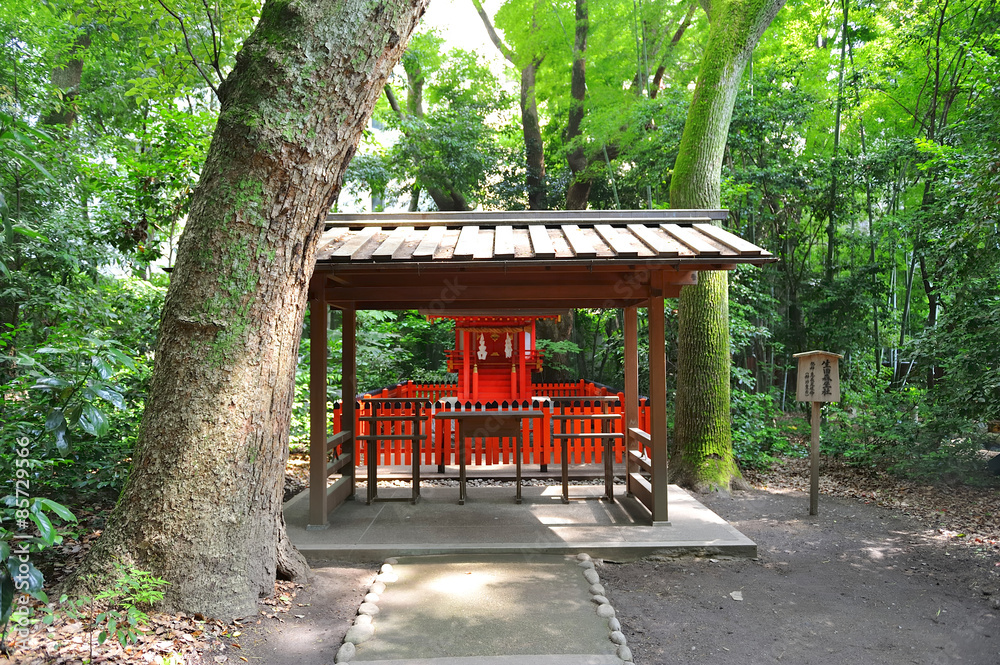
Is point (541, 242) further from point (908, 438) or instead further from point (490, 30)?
point (490, 30)

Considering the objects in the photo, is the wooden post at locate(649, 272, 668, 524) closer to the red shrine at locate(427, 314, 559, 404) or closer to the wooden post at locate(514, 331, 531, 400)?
the red shrine at locate(427, 314, 559, 404)

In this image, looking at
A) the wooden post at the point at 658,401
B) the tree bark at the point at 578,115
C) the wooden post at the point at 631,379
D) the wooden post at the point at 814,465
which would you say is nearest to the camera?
the wooden post at the point at 658,401

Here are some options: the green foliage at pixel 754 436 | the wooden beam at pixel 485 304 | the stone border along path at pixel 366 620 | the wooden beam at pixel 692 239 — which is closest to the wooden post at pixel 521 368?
the wooden beam at pixel 485 304

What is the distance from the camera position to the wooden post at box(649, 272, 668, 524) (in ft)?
17.9

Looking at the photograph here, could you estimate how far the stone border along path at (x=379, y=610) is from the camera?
323cm

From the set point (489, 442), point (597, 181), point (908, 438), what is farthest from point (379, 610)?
point (597, 181)

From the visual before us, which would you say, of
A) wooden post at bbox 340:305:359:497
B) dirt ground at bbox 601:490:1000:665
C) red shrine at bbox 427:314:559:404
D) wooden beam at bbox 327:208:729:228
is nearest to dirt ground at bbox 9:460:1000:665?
dirt ground at bbox 601:490:1000:665

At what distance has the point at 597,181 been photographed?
1750 cm

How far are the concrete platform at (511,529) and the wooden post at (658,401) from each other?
10.4 inches

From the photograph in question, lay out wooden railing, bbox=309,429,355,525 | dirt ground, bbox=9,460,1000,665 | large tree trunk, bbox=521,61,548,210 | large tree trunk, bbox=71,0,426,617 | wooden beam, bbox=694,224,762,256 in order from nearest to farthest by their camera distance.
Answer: dirt ground, bbox=9,460,1000,665 < large tree trunk, bbox=71,0,426,617 < wooden beam, bbox=694,224,762,256 < wooden railing, bbox=309,429,355,525 < large tree trunk, bbox=521,61,548,210

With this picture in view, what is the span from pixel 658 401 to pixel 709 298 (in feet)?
9.64

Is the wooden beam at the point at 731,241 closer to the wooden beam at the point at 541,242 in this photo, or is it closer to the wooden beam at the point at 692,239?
the wooden beam at the point at 692,239

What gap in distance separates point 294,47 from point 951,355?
883 cm

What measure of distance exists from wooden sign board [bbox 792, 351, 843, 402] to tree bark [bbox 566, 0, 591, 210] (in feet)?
31.8
